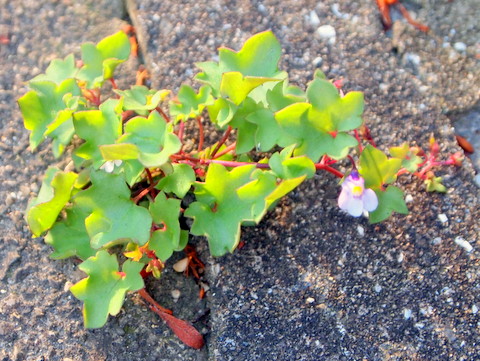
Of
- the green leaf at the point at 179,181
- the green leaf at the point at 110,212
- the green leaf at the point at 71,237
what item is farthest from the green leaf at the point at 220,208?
the green leaf at the point at 71,237

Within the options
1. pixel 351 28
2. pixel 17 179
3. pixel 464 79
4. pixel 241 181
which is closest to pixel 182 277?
pixel 241 181

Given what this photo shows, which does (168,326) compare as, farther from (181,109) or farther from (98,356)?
(181,109)

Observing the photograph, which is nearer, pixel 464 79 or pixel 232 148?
pixel 232 148

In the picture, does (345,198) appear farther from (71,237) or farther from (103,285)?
(71,237)

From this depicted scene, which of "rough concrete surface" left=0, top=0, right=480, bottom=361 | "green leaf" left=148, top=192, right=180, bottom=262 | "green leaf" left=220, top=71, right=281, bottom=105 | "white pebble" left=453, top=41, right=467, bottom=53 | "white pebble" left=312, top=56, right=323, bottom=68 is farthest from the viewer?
"white pebble" left=453, top=41, right=467, bottom=53

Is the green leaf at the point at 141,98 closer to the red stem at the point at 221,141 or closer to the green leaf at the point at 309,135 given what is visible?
the red stem at the point at 221,141

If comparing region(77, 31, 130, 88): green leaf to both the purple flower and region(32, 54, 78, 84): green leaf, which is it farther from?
the purple flower

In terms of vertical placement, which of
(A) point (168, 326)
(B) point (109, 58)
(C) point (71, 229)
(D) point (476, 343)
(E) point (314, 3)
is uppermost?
(B) point (109, 58)

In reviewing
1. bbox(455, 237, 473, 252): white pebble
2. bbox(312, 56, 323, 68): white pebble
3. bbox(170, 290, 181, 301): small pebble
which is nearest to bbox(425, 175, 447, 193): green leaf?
bbox(455, 237, 473, 252): white pebble
